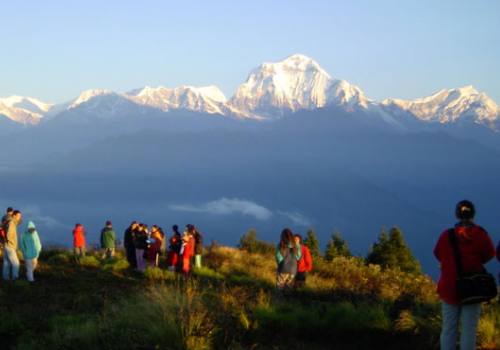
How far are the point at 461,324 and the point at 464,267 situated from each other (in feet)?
2.21

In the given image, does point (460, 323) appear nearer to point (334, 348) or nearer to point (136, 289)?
point (334, 348)

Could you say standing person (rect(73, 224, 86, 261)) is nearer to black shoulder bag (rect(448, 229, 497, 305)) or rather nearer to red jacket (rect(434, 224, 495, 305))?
red jacket (rect(434, 224, 495, 305))

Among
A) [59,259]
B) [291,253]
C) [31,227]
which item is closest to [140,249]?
[59,259]

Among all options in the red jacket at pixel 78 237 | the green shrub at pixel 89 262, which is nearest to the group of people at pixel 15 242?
the green shrub at pixel 89 262

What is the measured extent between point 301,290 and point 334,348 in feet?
14.4

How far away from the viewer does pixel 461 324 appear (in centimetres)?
670

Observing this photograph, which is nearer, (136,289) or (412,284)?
(136,289)

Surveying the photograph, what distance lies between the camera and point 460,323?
727 cm

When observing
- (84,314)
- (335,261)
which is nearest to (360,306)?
(84,314)

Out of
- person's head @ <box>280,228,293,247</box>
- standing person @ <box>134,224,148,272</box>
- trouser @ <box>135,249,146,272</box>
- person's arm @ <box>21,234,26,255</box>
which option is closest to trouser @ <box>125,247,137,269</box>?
standing person @ <box>134,224,148,272</box>

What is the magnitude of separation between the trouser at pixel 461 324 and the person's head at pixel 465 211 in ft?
3.15

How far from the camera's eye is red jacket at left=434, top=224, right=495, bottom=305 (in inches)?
259

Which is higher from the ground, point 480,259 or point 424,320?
point 480,259

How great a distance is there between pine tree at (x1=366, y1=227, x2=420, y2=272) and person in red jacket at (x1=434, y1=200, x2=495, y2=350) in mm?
40710
